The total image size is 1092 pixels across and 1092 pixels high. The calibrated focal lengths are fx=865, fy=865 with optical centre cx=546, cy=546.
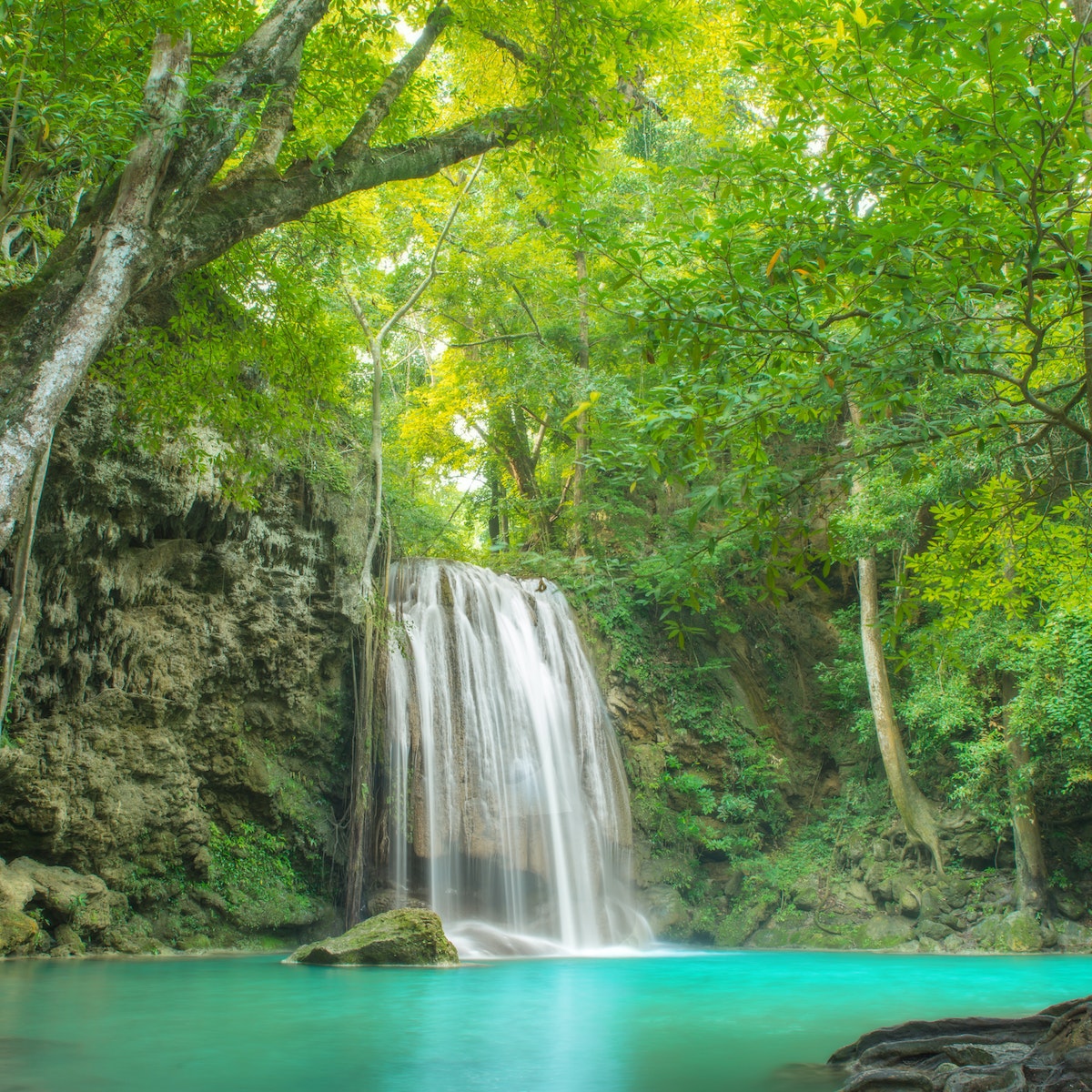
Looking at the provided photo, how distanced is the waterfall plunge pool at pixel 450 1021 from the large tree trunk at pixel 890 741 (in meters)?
4.24

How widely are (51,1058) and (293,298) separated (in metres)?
6.21

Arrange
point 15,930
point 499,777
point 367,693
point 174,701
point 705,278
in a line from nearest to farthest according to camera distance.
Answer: point 705,278
point 15,930
point 174,701
point 367,693
point 499,777

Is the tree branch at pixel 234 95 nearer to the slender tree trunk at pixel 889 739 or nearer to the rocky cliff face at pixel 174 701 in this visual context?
the rocky cliff face at pixel 174 701

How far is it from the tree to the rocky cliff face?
2.45 metres

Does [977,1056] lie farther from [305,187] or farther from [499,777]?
[499,777]

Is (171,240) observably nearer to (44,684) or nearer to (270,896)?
(44,684)

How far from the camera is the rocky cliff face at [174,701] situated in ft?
29.5

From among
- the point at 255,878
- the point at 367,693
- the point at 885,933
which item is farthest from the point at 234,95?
the point at 885,933

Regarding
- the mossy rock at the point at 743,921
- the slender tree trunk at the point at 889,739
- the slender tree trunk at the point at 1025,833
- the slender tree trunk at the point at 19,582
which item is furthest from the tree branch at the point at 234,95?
the mossy rock at the point at 743,921

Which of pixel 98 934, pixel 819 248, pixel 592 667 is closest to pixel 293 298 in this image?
pixel 819 248

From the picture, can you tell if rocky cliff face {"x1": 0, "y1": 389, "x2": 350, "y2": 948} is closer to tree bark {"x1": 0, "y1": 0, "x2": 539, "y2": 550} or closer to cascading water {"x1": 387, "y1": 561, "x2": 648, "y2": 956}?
cascading water {"x1": 387, "y1": 561, "x2": 648, "y2": 956}

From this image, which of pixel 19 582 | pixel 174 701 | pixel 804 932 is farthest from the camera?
pixel 804 932

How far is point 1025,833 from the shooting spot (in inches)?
509

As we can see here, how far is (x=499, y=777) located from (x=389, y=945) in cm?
408
